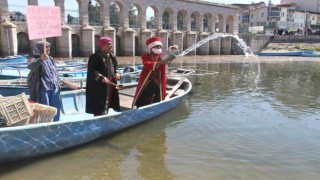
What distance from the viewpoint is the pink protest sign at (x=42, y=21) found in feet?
19.7

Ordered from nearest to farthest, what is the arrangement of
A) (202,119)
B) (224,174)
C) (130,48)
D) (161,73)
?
(224,174)
(161,73)
(202,119)
(130,48)

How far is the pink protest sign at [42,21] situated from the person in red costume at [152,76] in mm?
2154

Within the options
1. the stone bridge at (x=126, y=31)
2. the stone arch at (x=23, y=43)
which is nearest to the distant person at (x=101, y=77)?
the stone bridge at (x=126, y=31)

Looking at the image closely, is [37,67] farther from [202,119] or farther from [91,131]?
[202,119]

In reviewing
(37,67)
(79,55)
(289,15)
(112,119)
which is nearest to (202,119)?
(112,119)

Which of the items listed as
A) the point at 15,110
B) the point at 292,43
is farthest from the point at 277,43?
the point at 15,110

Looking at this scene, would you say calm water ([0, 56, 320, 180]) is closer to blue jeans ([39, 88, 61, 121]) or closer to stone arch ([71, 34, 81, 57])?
blue jeans ([39, 88, 61, 121])

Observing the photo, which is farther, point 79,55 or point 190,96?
point 79,55

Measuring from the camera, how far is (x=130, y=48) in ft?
123

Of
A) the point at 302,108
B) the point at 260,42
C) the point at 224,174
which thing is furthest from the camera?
the point at 260,42

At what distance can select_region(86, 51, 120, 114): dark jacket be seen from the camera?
256 inches

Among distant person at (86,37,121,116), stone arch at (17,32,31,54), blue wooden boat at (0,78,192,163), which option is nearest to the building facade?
stone arch at (17,32,31,54)

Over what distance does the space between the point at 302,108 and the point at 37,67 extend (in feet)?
29.3

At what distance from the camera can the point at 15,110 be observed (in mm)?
5656
